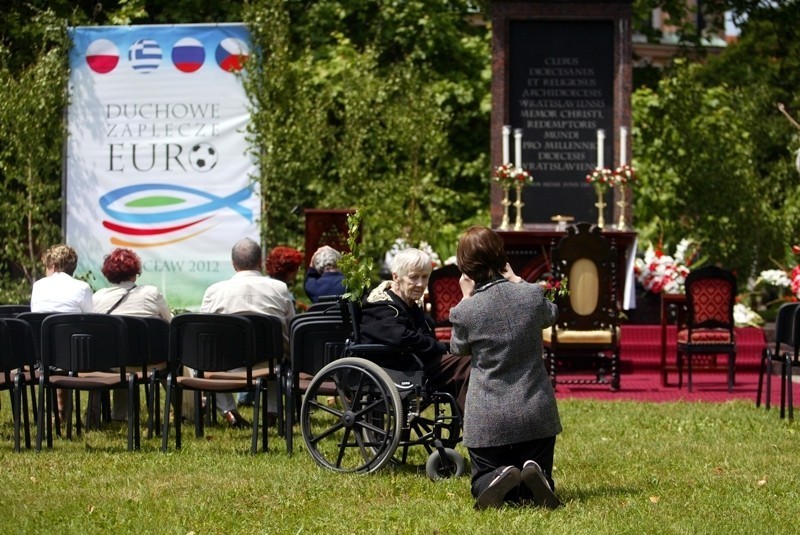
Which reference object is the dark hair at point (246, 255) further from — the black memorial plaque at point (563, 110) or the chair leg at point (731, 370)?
the black memorial plaque at point (563, 110)

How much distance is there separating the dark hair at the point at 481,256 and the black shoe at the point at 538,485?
913mm

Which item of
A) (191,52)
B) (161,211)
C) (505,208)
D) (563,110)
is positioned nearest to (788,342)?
(505,208)

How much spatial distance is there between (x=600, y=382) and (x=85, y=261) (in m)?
7.05

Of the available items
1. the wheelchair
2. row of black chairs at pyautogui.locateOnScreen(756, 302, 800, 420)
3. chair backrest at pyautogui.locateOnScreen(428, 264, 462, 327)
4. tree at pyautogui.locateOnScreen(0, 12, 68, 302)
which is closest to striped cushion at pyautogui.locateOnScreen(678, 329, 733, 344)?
chair backrest at pyautogui.locateOnScreen(428, 264, 462, 327)

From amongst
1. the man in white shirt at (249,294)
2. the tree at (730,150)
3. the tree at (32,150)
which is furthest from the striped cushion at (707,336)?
the tree at (32,150)

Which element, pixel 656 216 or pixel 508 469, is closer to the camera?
pixel 508 469

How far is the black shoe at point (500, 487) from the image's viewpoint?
6945 millimetres

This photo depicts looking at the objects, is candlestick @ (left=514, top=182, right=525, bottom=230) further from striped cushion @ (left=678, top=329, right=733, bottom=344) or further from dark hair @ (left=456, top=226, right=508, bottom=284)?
dark hair @ (left=456, top=226, right=508, bottom=284)

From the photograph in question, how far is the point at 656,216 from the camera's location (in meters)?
23.5

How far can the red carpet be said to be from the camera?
1360 cm

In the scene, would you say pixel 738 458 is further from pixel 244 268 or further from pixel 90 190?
pixel 90 190

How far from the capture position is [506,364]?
7078 millimetres

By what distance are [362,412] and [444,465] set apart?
54cm

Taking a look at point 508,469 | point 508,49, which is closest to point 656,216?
point 508,49
